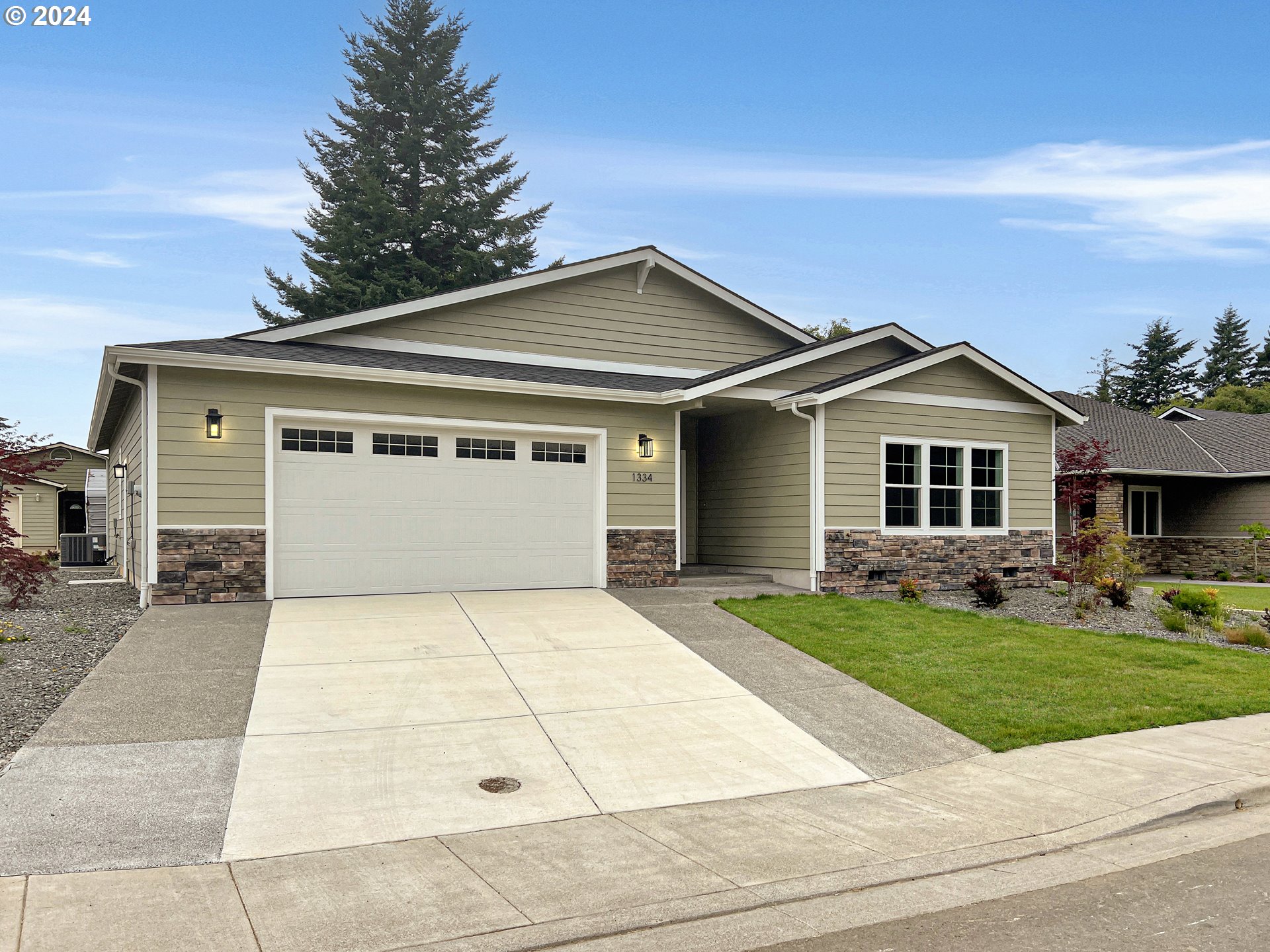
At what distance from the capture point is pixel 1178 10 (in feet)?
53.3

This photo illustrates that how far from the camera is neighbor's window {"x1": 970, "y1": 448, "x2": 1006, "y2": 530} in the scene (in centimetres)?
1558

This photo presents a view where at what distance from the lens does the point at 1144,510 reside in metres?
24.1

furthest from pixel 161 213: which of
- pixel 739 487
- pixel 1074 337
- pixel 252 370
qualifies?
pixel 1074 337

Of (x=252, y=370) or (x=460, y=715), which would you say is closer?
(x=460, y=715)

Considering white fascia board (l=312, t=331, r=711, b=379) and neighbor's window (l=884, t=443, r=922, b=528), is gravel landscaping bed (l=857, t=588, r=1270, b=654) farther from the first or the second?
white fascia board (l=312, t=331, r=711, b=379)

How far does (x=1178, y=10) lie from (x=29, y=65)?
1946cm

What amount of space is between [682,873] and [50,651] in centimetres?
719

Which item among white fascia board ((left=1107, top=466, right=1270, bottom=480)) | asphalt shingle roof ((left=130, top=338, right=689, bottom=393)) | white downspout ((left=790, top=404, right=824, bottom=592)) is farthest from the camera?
white fascia board ((left=1107, top=466, right=1270, bottom=480))

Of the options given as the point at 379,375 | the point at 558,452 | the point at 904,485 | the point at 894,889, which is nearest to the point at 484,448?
the point at 558,452

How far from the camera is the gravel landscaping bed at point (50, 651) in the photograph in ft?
22.5

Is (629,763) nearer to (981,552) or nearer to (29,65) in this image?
(981,552)

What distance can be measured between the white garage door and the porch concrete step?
1.74 m

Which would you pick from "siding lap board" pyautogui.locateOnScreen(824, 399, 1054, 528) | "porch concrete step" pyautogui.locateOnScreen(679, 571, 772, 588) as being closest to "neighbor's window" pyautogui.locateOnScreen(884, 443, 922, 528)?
"siding lap board" pyautogui.locateOnScreen(824, 399, 1054, 528)

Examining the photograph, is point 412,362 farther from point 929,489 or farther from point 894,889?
point 894,889
